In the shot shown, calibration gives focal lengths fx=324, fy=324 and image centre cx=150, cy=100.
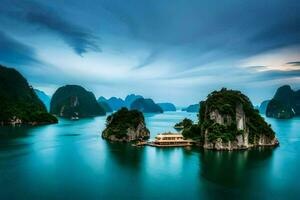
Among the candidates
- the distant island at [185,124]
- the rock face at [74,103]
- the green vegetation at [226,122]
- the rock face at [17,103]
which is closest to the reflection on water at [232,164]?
Answer: the green vegetation at [226,122]

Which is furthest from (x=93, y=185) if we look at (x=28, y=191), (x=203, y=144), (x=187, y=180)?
(x=203, y=144)

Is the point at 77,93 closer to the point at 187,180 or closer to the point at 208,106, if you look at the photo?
the point at 208,106

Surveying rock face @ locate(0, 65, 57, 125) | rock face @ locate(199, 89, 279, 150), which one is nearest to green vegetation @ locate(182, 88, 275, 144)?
rock face @ locate(199, 89, 279, 150)

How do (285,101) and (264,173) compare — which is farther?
(285,101)

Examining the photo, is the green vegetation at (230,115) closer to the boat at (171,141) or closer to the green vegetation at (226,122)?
the green vegetation at (226,122)

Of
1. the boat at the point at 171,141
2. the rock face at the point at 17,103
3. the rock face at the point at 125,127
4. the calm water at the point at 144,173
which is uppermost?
the rock face at the point at 17,103

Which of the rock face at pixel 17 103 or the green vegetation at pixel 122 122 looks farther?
the rock face at pixel 17 103
